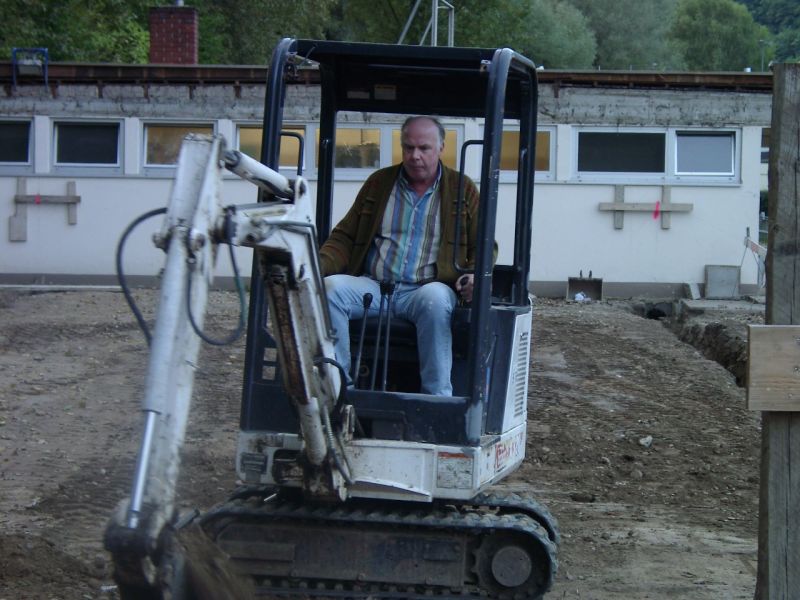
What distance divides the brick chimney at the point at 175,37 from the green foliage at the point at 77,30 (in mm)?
2130

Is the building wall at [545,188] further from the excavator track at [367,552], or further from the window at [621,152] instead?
the excavator track at [367,552]

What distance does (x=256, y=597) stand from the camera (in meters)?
5.19

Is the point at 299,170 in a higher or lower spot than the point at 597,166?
lower

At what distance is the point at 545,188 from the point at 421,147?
15341 mm

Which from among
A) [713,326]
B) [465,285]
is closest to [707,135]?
[713,326]

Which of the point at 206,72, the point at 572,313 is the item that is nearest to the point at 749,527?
the point at 572,313

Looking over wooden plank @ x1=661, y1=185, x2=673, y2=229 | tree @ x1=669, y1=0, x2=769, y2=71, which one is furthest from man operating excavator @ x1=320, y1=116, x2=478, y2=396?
tree @ x1=669, y1=0, x2=769, y2=71

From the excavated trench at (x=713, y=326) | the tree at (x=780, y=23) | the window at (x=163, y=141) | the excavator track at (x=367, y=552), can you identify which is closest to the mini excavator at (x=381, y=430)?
the excavator track at (x=367, y=552)

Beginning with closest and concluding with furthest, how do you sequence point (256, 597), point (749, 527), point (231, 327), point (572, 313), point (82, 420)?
1. point (256, 597)
2. point (749, 527)
3. point (82, 420)
4. point (231, 327)
5. point (572, 313)

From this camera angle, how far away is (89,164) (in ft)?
69.2

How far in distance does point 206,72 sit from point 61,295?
4876 mm

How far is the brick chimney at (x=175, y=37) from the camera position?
22.4 m

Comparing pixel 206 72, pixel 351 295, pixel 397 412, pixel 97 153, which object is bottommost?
pixel 397 412

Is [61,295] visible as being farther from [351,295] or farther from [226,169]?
[226,169]
